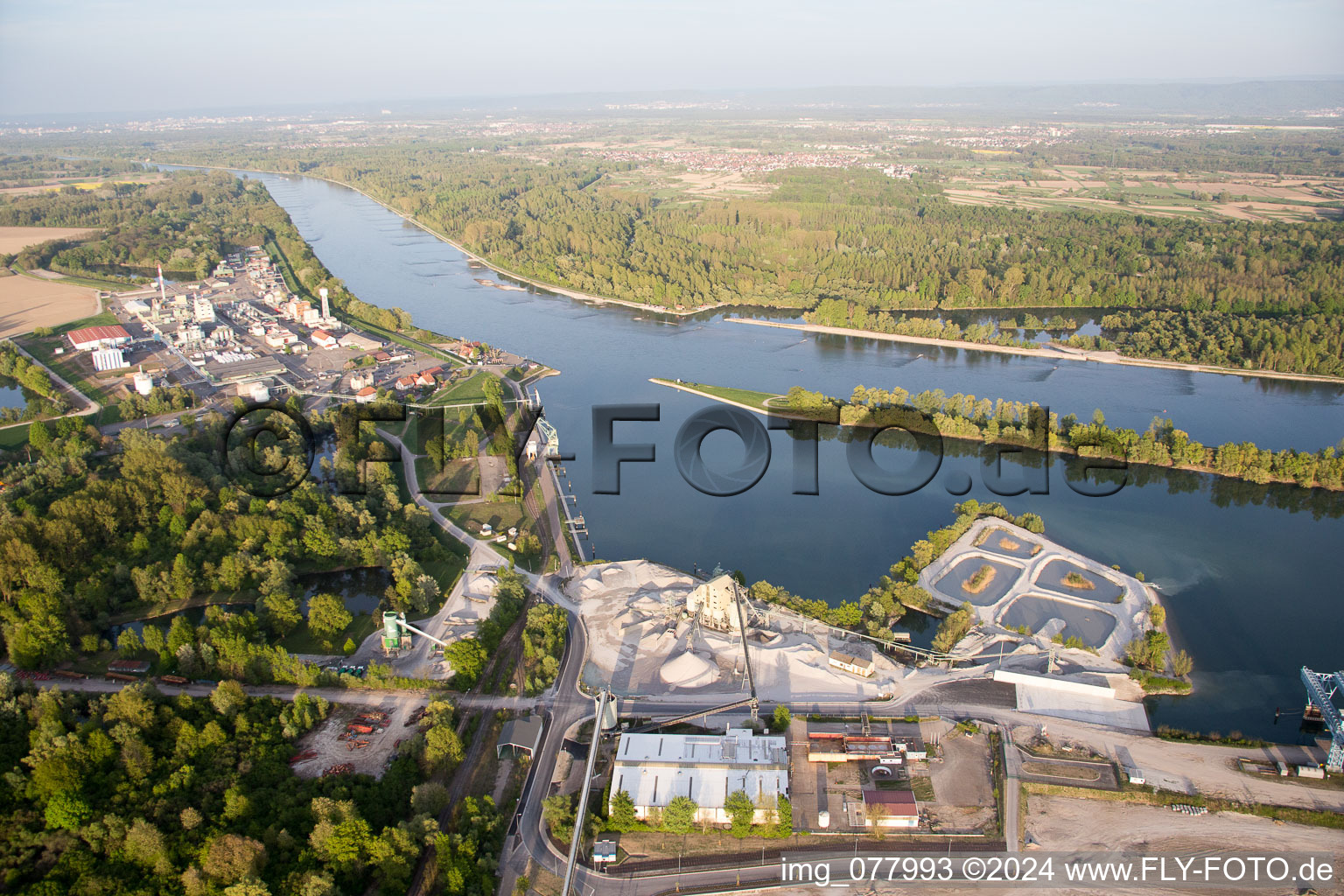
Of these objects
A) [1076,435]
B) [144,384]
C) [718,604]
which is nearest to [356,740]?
[718,604]

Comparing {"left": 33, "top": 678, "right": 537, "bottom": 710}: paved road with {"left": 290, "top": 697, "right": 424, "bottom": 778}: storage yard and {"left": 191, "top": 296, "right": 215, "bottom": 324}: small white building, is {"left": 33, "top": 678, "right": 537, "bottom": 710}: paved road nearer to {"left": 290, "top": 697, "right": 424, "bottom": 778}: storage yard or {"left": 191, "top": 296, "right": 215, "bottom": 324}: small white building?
{"left": 290, "top": 697, "right": 424, "bottom": 778}: storage yard

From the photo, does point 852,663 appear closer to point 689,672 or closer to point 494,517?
point 689,672

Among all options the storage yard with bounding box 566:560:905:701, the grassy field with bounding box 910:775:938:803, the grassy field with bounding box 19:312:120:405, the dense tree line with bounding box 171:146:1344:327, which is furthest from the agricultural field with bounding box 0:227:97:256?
the grassy field with bounding box 910:775:938:803

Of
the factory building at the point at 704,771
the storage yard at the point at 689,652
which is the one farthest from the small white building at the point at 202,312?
the factory building at the point at 704,771

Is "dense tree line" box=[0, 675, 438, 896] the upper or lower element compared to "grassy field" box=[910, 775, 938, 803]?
upper

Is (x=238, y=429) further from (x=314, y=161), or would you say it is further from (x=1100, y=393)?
(x=314, y=161)

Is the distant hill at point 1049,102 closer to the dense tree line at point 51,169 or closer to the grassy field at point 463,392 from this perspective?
the dense tree line at point 51,169
